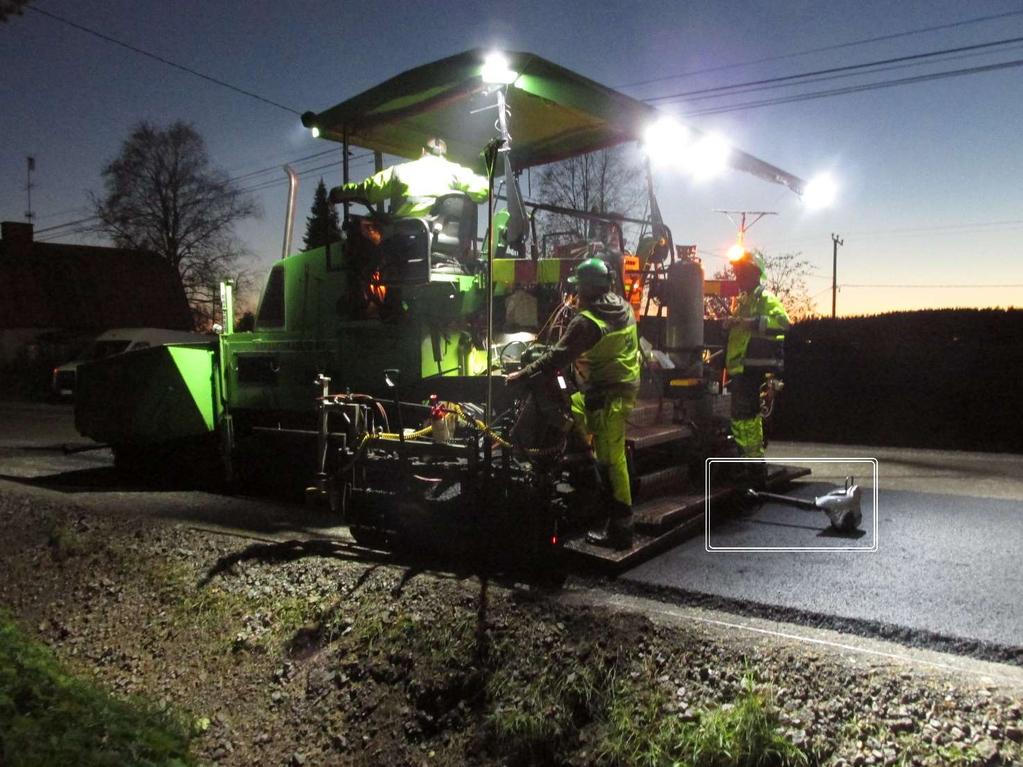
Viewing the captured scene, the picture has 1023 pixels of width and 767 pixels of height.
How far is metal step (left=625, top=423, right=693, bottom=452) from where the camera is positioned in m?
5.94

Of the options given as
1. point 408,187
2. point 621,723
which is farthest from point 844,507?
point 408,187

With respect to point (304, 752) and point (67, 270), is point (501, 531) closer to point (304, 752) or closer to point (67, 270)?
point (304, 752)

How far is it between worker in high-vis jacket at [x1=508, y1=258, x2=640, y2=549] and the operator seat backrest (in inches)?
64.1

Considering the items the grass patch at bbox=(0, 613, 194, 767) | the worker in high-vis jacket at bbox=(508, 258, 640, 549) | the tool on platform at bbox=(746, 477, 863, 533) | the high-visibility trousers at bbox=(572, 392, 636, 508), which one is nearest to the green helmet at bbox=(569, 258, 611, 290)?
the worker in high-vis jacket at bbox=(508, 258, 640, 549)

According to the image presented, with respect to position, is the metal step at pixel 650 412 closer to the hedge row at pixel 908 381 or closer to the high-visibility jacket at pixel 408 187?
the high-visibility jacket at pixel 408 187

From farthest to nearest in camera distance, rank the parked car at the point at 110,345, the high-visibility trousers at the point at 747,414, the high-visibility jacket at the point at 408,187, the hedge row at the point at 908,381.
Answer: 1. the parked car at the point at 110,345
2. the hedge row at the point at 908,381
3. the high-visibility trousers at the point at 747,414
4. the high-visibility jacket at the point at 408,187

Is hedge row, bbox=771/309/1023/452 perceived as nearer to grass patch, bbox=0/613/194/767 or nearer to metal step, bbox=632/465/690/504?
metal step, bbox=632/465/690/504

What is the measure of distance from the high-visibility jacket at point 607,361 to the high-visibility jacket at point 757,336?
240cm

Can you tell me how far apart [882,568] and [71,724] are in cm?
474

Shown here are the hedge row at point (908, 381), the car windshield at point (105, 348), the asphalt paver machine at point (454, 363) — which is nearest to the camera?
the asphalt paver machine at point (454, 363)

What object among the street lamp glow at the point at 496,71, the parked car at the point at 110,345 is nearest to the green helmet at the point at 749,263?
the street lamp glow at the point at 496,71

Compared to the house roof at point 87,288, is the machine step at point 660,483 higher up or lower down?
lower down

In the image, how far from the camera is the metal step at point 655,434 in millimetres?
5941

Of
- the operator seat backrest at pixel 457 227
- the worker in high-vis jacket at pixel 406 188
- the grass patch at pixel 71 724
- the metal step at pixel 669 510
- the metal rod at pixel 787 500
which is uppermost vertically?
the worker in high-vis jacket at pixel 406 188
